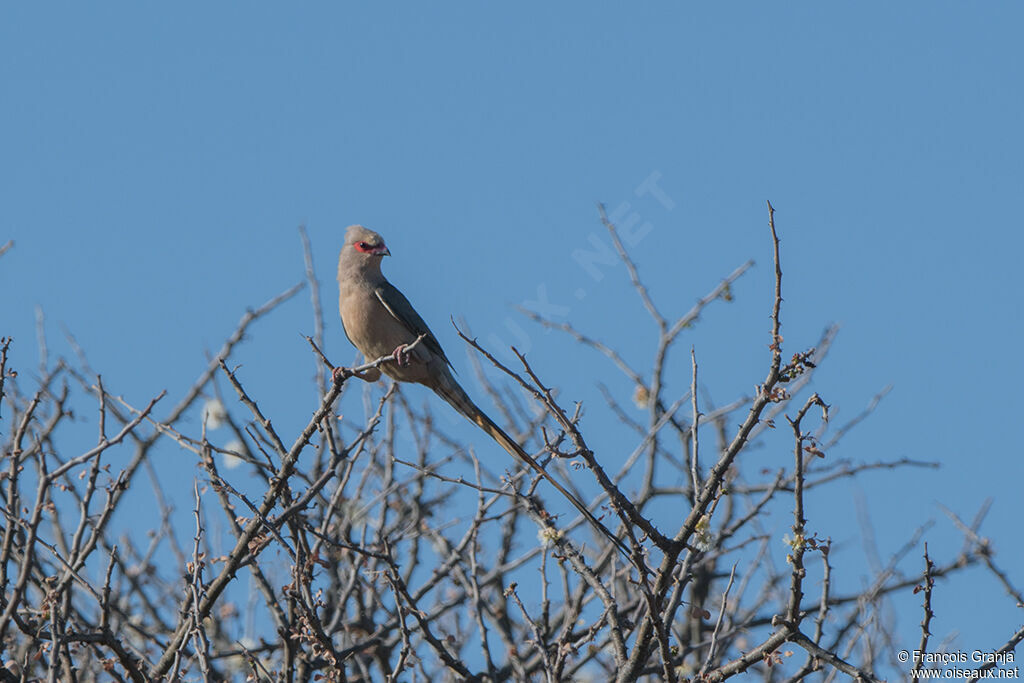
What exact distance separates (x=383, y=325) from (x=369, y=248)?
0.57 m

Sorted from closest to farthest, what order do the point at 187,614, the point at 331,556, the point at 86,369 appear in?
the point at 187,614 < the point at 331,556 < the point at 86,369

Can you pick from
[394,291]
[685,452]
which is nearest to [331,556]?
[394,291]

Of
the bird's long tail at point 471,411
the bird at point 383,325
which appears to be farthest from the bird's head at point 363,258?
the bird's long tail at point 471,411

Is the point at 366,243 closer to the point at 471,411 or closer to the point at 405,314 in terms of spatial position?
the point at 405,314

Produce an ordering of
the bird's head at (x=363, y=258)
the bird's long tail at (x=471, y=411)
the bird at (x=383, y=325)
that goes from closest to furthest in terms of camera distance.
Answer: the bird's long tail at (x=471, y=411) < the bird at (x=383, y=325) < the bird's head at (x=363, y=258)

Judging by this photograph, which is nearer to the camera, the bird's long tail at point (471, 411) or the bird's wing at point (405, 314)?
the bird's long tail at point (471, 411)

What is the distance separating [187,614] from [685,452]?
4.08 metres

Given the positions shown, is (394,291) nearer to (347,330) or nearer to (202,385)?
(347,330)

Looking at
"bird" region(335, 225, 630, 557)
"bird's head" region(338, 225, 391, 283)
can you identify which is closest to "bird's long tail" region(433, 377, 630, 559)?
"bird" region(335, 225, 630, 557)

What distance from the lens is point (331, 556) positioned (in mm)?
6855

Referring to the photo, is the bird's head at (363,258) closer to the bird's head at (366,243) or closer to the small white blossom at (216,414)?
the bird's head at (366,243)

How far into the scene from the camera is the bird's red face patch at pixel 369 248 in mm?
7651

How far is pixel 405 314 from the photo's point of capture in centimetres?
752

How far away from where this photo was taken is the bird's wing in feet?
24.3
